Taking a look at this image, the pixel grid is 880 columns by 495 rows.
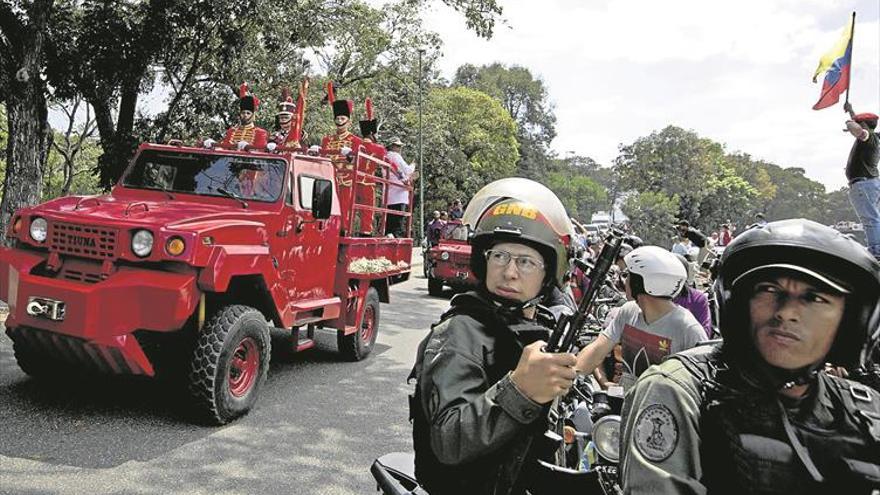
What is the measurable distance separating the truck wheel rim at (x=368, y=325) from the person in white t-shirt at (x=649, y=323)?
437cm

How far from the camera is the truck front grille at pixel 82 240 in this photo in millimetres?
4414

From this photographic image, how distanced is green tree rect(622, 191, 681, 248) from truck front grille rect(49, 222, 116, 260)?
124ft

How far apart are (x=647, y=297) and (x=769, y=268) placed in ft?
6.96

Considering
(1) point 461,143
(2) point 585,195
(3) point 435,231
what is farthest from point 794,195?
(3) point 435,231

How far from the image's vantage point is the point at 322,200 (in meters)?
5.84

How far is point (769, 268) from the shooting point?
1.46 m

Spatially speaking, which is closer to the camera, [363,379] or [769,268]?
[769,268]

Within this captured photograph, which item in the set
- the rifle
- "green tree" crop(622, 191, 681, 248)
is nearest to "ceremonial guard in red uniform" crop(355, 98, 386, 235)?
the rifle

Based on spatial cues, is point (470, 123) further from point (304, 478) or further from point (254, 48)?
point (304, 478)

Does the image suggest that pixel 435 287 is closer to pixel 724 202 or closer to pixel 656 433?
pixel 656 433

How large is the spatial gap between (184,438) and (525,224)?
11.4 ft

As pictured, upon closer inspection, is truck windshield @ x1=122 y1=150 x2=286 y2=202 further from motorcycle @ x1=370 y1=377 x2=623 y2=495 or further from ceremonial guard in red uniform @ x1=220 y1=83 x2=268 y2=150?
motorcycle @ x1=370 y1=377 x2=623 y2=495

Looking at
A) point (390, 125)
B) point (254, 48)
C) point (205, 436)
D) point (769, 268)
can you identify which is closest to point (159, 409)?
point (205, 436)

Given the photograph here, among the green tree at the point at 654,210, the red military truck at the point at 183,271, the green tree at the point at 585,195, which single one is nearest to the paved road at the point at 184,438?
the red military truck at the point at 183,271
